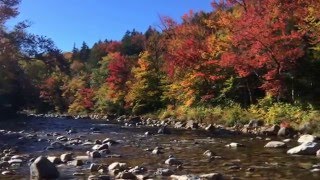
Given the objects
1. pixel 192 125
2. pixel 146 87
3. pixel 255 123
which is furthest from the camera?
pixel 146 87

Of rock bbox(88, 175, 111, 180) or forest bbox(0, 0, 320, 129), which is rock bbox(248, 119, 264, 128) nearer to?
forest bbox(0, 0, 320, 129)

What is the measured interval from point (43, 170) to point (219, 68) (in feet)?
83.9

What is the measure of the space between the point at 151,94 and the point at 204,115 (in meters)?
14.8

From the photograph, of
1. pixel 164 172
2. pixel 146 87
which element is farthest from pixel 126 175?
pixel 146 87

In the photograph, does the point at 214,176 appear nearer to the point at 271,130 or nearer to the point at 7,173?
the point at 7,173

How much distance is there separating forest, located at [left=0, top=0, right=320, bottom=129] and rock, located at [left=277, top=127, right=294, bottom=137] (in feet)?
3.89

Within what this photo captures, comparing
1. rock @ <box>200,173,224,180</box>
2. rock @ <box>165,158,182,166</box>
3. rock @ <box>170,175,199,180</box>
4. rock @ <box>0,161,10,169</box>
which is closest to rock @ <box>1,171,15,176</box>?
rock @ <box>0,161,10,169</box>

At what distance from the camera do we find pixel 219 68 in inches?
1427

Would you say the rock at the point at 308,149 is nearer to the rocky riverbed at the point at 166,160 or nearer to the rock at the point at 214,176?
the rocky riverbed at the point at 166,160

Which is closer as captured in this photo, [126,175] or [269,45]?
[126,175]

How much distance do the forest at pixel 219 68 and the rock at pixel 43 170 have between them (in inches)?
617

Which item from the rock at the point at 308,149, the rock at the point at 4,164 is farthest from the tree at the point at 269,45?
the rock at the point at 4,164

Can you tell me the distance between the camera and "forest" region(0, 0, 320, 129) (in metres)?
28.2

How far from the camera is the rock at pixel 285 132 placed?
2355 centimetres
